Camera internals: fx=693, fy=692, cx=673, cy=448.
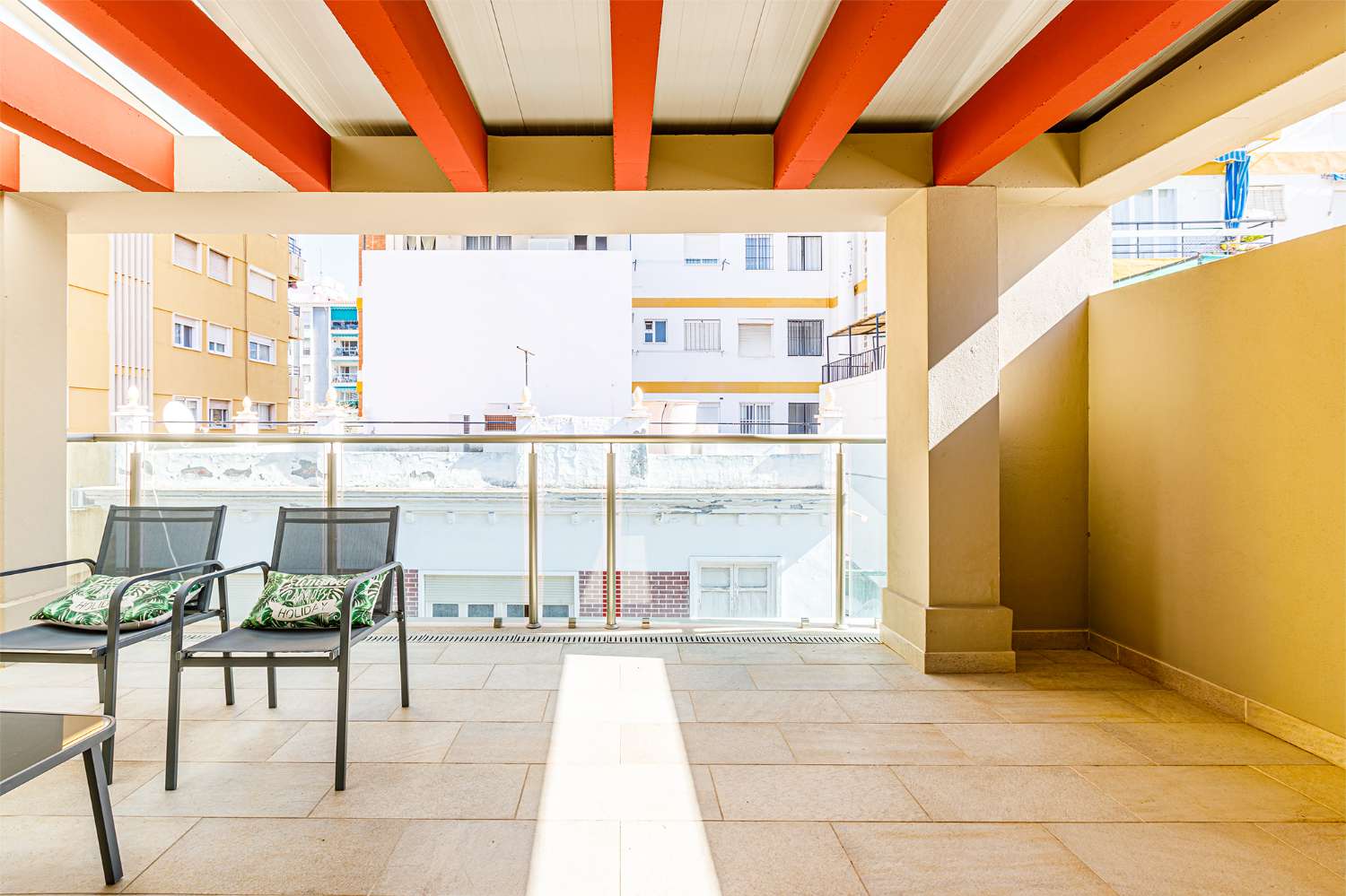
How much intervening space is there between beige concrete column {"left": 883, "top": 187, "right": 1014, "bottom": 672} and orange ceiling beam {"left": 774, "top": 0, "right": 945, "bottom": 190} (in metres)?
0.87

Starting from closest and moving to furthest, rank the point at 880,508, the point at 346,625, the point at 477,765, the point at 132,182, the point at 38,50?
the point at 346,625 → the point at 477,765 → the point at 38,50 → the point at 132,182 → the point at 880,508

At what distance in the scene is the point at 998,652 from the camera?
12.4ft

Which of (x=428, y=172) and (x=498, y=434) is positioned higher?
(x=428, y=172)

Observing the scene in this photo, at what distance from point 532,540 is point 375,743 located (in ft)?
6.51

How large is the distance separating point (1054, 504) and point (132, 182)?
5423mm

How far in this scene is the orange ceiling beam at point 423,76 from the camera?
2238 mm

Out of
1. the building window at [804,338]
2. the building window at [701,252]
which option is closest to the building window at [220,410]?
the building window at [701,252]

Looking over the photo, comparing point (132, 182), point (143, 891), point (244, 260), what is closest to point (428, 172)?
point (132, 182)

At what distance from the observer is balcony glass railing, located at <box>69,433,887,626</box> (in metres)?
4.63

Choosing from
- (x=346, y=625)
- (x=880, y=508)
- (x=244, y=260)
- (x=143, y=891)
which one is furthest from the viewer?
(x=244, y=260)

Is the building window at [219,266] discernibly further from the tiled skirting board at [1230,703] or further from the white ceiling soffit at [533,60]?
the tiled skirting board at [1230,703]

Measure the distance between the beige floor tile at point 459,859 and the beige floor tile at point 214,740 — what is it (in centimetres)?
97

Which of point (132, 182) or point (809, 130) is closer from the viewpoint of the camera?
point (809, 130)

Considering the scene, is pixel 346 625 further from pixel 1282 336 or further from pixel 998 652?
pixel 1282 336
